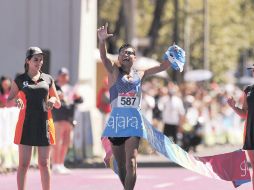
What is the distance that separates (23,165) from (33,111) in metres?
0.62

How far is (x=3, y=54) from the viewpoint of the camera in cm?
2691

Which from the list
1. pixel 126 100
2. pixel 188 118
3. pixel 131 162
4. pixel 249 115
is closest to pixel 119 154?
pixel 131 162

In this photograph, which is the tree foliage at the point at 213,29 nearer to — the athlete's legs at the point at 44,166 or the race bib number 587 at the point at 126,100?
the race bib number 587 at the point at 126,100

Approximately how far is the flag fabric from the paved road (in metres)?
2.62

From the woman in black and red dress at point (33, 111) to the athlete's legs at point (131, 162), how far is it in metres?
0.87

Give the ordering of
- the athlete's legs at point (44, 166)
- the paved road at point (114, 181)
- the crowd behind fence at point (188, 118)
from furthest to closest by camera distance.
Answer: the crowd behind fence at point (188, 118) < the paved road at point (114, 181) < the athlete's legs at point (44, 166)

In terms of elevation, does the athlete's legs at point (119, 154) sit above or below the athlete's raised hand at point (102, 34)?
below

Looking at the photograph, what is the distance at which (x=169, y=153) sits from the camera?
14.2 m

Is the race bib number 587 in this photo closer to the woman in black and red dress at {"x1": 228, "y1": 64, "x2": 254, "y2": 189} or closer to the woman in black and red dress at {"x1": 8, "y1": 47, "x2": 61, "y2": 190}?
the woman in black and red dress at {"x1": 8, "y1": 47, "x2": 61, "y2": 190}

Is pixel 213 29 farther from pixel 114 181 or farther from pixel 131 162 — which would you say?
pixel 131 162

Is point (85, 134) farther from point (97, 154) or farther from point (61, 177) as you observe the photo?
point (61, 177)

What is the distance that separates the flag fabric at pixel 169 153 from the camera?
44.2ft

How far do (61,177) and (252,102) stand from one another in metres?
6.55

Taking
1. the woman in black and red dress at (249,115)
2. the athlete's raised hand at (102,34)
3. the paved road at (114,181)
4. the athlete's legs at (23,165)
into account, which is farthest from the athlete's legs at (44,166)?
the paved road at (114,181)
